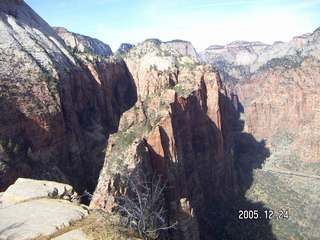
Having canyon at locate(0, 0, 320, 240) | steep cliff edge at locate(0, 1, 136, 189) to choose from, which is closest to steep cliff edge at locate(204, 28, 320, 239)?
canyon at locate(0, 0, 320, 240)

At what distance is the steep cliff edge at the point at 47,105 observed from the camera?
34.8 meters

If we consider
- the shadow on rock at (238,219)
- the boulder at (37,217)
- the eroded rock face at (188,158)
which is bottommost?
the shadow on rock at (238,219)

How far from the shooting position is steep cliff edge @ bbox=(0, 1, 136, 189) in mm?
34750

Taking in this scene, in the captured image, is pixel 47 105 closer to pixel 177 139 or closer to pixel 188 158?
pixel 177 139

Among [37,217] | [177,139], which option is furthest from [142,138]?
[37,217]

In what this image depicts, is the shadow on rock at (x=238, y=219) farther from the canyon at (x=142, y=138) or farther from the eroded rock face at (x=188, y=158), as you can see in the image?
the eroded rock face at (x=188, y=158)

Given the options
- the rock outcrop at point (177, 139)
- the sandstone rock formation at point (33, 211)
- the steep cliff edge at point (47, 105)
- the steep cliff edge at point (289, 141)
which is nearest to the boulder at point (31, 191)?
the sandstone rock formation at point (33, 211)

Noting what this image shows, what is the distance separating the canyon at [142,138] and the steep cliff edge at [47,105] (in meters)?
0.15

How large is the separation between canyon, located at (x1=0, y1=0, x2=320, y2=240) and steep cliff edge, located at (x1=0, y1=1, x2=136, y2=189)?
0.15 metres

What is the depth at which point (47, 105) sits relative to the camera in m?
39.4

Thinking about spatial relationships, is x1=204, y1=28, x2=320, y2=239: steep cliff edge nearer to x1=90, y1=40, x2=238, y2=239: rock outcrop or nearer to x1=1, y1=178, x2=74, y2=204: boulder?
x1=90, y1=40, x2=238, y2=239: rock outcrop

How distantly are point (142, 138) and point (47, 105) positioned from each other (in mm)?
13421

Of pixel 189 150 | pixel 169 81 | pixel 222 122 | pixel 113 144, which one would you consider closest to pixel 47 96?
pixel 113 144

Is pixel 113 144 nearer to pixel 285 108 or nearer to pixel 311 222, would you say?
pixel 311 222
